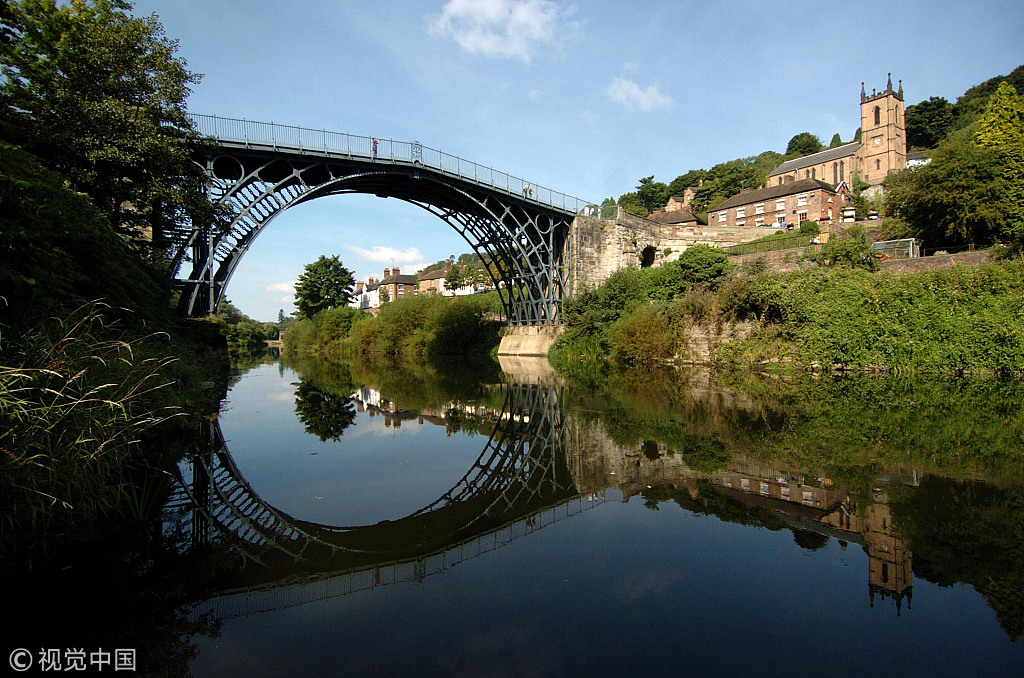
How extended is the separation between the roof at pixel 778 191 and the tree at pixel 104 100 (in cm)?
5108

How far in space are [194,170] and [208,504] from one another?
1694cm

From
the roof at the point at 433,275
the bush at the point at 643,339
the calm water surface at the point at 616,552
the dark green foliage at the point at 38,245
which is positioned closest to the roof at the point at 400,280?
the roof at the point at 433,275

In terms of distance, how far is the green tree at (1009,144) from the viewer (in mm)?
18531

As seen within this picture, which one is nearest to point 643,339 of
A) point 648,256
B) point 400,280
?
point 648,256

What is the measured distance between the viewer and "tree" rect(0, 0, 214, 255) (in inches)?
513

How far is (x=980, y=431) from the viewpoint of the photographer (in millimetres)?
7668

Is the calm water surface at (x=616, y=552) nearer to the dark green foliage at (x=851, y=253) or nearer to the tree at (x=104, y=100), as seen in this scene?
the tree at (x=104, y=100)

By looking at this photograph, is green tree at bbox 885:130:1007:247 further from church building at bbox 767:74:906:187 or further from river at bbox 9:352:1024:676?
church building at bbox 767:74:906:187

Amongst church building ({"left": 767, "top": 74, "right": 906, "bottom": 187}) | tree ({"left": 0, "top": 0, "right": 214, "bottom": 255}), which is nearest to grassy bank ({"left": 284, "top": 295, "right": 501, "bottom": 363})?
tree ({"left": 0, "top": 0, "right": 214, "bottom": 255})

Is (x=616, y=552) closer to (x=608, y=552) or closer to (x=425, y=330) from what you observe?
(x=608, y=552)

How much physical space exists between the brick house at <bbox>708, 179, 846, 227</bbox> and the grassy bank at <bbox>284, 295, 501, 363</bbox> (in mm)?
29821

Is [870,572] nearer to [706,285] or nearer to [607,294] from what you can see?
[706,285]

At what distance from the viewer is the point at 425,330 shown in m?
36.8

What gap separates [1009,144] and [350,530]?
1091 inches
